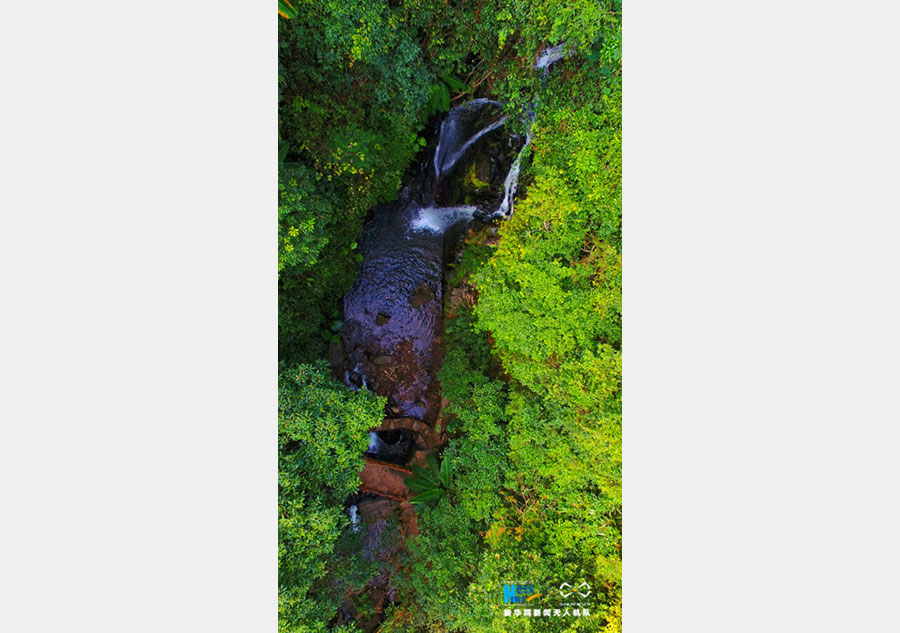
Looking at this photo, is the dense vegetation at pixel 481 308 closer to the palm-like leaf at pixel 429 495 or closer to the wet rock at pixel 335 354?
the palm-like leaf at pixel 429 495

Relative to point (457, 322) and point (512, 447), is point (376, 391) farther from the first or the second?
point (512, 447)

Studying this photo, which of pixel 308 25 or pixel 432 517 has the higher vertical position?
pixel 308 25

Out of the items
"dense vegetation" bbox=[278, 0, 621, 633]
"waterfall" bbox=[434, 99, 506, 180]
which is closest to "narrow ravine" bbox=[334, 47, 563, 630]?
"waterfall" bbox=[434, 99, 506, 180]

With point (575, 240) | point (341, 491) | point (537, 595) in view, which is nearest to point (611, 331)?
point (575, 240)

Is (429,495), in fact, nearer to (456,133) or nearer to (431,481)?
(431,481)

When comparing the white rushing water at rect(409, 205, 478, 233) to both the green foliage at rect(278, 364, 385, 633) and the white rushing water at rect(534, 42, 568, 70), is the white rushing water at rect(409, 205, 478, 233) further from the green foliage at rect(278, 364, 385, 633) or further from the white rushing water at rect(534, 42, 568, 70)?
the green foliage at rect(278, 364, 385, 633)

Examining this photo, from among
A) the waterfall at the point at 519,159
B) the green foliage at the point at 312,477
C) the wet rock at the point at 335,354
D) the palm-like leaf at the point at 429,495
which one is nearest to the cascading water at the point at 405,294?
the wet rock at the point at 335,354
